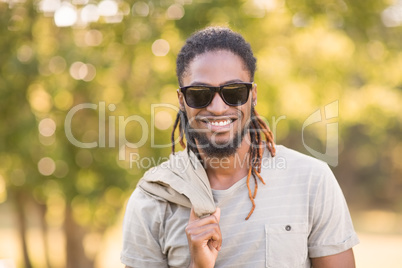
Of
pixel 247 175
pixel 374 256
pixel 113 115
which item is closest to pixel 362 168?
pixel 374 256

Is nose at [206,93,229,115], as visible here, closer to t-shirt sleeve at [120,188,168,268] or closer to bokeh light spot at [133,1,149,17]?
t-shirt sleeve at [120,188,168,268]

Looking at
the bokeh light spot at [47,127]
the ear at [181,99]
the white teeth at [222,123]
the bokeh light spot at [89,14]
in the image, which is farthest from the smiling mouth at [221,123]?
the bokeh light spot at [47,127]

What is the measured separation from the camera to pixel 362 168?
77.8ft

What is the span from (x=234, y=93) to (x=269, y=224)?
657 mm

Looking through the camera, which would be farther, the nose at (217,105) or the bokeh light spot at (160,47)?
the bokeh light spot at (160,47)

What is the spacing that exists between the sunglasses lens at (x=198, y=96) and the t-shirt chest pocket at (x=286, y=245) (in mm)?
680

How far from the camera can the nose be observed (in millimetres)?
2703

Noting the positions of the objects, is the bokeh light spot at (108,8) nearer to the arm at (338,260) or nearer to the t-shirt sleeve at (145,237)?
the t-shirt sleeve at (145,237)

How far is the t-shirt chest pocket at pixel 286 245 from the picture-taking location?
2561mm

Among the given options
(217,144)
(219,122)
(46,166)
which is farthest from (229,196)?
(46,166)

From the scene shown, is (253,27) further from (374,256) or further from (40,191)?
(374,256)

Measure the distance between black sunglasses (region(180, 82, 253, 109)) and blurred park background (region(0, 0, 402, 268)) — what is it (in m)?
2.91

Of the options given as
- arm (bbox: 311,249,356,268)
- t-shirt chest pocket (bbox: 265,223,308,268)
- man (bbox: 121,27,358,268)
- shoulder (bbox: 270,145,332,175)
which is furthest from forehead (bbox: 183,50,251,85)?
arm (bbox: 311,249,356,268)

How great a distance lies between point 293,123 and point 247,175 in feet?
15.1
